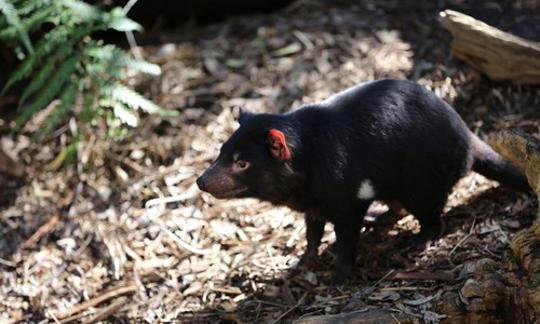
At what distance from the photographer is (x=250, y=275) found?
441 cm

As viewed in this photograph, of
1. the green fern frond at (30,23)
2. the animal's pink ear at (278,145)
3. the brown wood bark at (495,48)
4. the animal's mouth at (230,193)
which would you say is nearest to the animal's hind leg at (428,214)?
the animal's pink ear at (278,145)

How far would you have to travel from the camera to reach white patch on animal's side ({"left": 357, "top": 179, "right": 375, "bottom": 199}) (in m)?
4.04

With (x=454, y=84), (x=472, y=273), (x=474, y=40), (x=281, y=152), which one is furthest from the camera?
(x=454, y=84)

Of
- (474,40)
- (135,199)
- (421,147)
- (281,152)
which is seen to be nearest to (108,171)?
(135,199)

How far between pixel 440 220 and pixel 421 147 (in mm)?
520

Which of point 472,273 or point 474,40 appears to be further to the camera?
point 474,40

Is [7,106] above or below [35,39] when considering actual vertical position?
below

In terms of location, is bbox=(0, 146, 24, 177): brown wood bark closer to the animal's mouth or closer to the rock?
the animal's mouth

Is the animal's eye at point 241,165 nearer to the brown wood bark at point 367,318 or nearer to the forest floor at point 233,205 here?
the forest floor at point 233,205

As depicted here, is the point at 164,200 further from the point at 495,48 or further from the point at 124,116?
the point at 495,48

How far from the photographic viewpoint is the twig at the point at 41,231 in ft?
16.7

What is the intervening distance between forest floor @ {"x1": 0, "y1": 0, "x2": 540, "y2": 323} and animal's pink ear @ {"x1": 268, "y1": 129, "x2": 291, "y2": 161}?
2.75 ft

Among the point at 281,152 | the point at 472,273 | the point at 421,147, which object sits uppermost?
the point at 281,152

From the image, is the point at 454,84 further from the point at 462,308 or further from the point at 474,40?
the point at 462,308
